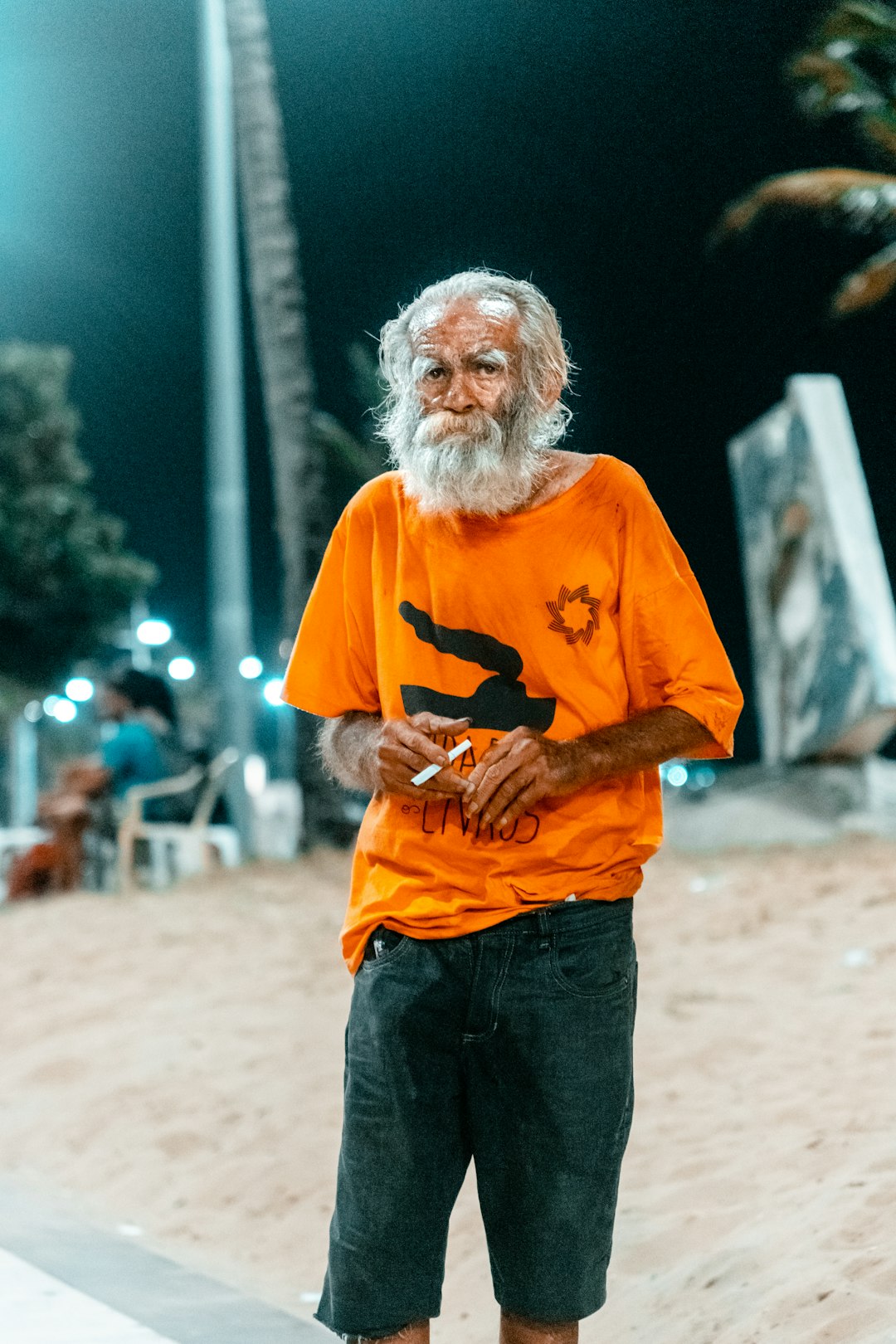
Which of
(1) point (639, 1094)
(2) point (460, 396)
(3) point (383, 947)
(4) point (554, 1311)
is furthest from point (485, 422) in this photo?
(1) point (639, 1094)

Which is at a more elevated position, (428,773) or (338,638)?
(338,638)

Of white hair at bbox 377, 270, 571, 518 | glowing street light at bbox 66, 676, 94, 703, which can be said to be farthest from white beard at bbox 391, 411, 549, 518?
glowing street light at bbox 66, 676, 94, 703

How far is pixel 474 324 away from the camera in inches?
94.7

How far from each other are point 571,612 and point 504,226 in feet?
90.3

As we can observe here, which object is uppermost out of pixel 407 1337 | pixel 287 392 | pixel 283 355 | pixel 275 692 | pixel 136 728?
pixel 283 355

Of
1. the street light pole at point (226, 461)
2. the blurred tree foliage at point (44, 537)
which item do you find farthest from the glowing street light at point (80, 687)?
the street light pole at point (226, 461)

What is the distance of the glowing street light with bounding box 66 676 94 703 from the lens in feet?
101

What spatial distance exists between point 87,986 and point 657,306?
27651 mm

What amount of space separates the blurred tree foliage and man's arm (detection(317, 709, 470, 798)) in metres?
27.7

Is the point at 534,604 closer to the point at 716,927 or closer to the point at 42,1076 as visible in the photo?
the point at 42,1076

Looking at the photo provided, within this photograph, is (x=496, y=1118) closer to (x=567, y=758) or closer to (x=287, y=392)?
(x=567, y=758)

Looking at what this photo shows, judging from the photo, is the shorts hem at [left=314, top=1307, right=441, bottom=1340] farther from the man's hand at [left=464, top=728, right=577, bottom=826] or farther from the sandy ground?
the sandy ground

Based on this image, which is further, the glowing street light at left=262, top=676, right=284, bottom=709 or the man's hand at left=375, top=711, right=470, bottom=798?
the glowing street light at left=262, top=676, right=284, bottom=709

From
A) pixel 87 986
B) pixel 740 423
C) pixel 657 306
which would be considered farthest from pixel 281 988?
pixel 740 423
